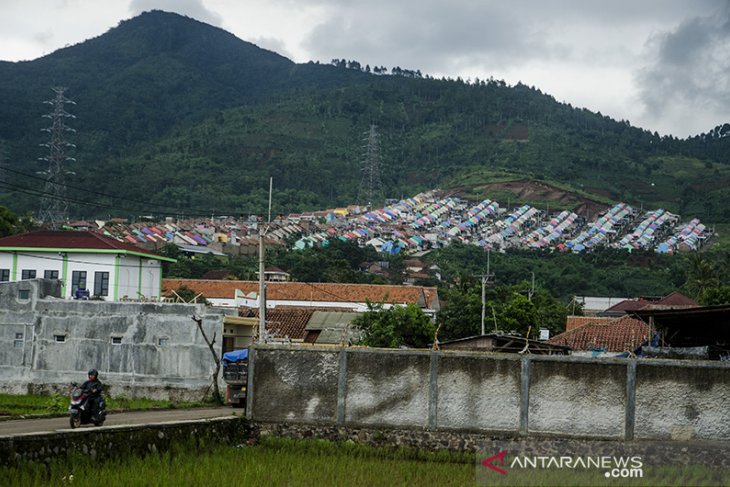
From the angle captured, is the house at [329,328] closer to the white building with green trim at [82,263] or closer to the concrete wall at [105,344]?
the white building with green trim at [82,263]

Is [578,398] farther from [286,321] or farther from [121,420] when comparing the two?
[286,321]

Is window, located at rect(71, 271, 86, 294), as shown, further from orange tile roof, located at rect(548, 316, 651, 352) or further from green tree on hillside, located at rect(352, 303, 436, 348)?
orange tile roof, located at rect(548, 316, 651, 352)

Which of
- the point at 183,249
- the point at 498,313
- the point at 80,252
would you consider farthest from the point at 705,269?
the point at 183,249

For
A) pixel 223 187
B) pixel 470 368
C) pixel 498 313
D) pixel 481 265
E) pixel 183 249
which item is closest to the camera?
pixel 470 368

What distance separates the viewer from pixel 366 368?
19641 millimetres

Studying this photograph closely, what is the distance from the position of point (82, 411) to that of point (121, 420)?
133 inches

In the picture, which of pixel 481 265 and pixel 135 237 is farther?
pixel 481 265

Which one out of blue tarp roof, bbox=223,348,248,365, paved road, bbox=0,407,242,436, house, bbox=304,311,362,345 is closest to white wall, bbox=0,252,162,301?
house, bbox=304,311,362,345

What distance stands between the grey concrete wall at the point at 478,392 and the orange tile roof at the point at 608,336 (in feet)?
63.4

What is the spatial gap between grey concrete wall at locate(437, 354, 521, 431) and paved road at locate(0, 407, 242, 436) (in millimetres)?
5553

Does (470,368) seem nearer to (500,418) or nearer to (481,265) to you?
(500,418)

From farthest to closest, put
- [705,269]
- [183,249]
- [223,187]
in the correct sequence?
[223,187], [183,249], [705,269]

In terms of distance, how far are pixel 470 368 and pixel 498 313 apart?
93.0ft

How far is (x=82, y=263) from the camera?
43.9 meters
